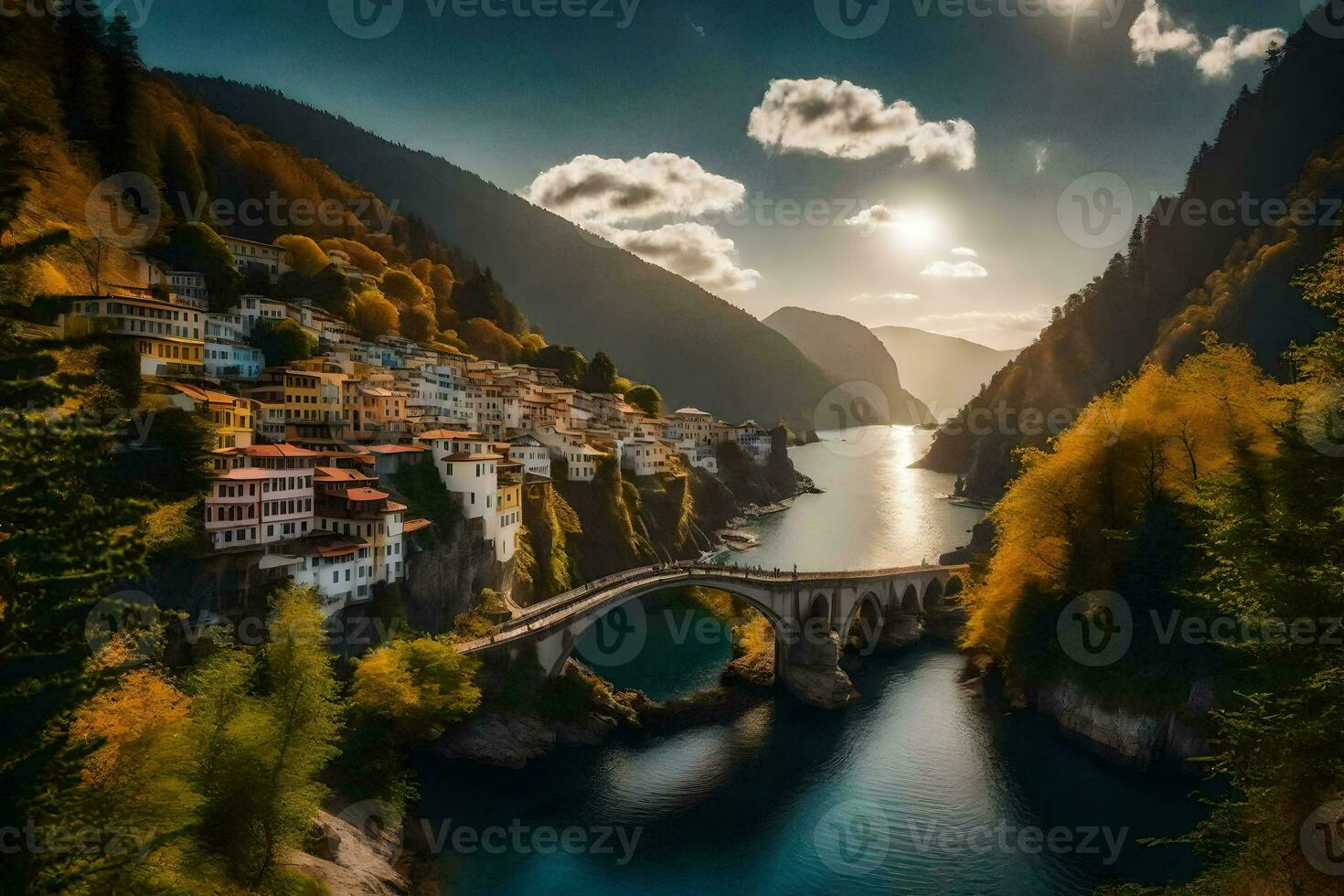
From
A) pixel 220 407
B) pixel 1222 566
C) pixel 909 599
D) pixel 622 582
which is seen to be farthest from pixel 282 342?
pixel 1222 566

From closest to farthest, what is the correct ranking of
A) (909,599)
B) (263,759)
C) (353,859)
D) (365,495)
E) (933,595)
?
1. (263,759)
2. (353,859)
3. (365,495)
4. (909,599)
5. (933,595)

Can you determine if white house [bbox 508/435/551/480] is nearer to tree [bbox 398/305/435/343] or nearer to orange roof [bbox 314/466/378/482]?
orange roof [bbox 314/466/378/482]

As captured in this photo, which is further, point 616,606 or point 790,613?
point 790,613

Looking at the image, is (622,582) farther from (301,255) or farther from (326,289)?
(301,255)

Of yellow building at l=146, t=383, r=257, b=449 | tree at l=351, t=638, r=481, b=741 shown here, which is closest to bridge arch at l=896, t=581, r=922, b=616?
tree at l=351, t=638, r=481, b=741

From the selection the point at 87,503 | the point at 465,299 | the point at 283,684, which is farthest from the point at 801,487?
the point at 87,503

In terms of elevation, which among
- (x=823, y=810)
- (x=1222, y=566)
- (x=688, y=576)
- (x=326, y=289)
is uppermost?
(x=326, y=289)

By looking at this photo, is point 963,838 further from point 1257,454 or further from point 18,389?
point 18,389
